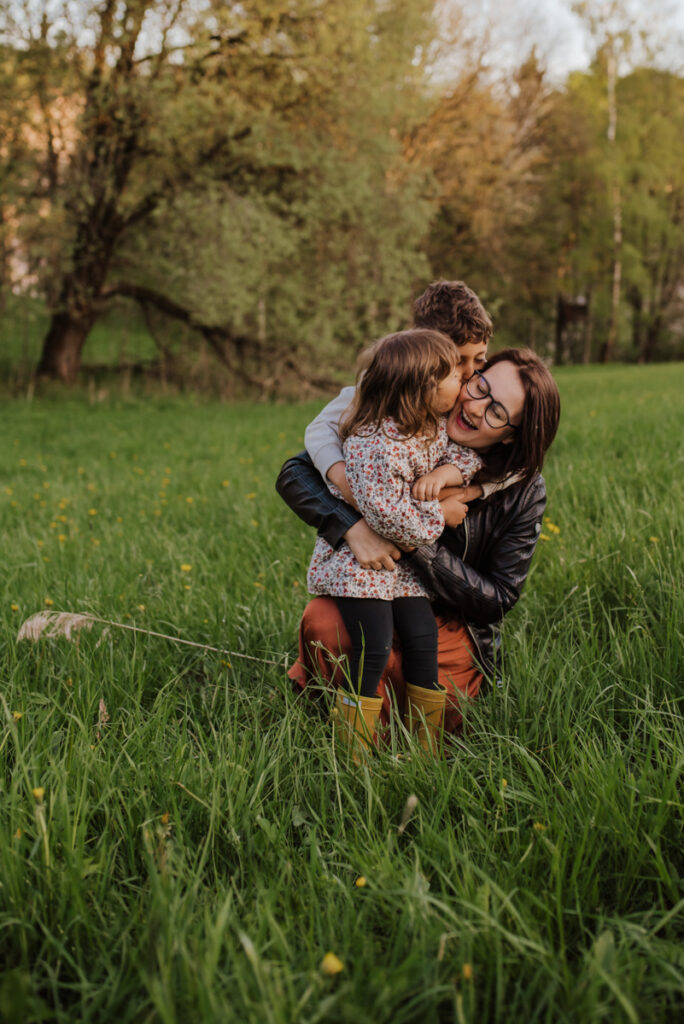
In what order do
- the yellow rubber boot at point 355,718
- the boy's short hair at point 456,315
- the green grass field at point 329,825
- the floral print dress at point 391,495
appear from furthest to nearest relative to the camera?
the boy's short hair at point 456,315 → the floral print dress at point 391,495 → the yellow rubber boot at point 355,718 → the green grass field at point 329,825

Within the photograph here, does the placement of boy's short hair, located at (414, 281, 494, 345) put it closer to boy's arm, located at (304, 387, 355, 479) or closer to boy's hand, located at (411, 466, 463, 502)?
boy's arm, located at (304, 387, 355, 479)

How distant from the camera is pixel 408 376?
2.01 meters

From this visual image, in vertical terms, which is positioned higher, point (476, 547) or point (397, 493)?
point (397, 493)

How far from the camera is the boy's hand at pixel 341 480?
2.27m

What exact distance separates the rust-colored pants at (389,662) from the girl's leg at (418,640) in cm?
8

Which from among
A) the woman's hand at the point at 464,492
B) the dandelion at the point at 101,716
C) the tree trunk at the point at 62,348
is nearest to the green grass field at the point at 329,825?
the dandelion at the point at 101,716

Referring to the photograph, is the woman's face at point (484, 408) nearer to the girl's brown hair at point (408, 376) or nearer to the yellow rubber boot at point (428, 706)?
the girl's brown hair at point (408, 376)

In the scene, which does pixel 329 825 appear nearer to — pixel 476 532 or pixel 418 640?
pixel 418 640

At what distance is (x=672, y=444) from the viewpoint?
5441 millimetres

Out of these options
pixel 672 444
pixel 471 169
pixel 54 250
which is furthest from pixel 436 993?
pixel 471 169

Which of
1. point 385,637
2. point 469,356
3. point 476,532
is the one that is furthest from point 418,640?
point 469,356

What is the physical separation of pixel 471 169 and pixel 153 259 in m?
11.4

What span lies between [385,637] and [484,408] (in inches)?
28.5

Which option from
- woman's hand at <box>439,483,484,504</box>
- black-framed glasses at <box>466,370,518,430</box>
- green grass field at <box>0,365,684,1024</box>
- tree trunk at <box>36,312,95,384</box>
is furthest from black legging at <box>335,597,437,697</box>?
tree trunk at <box>36,312,95,384</box>
